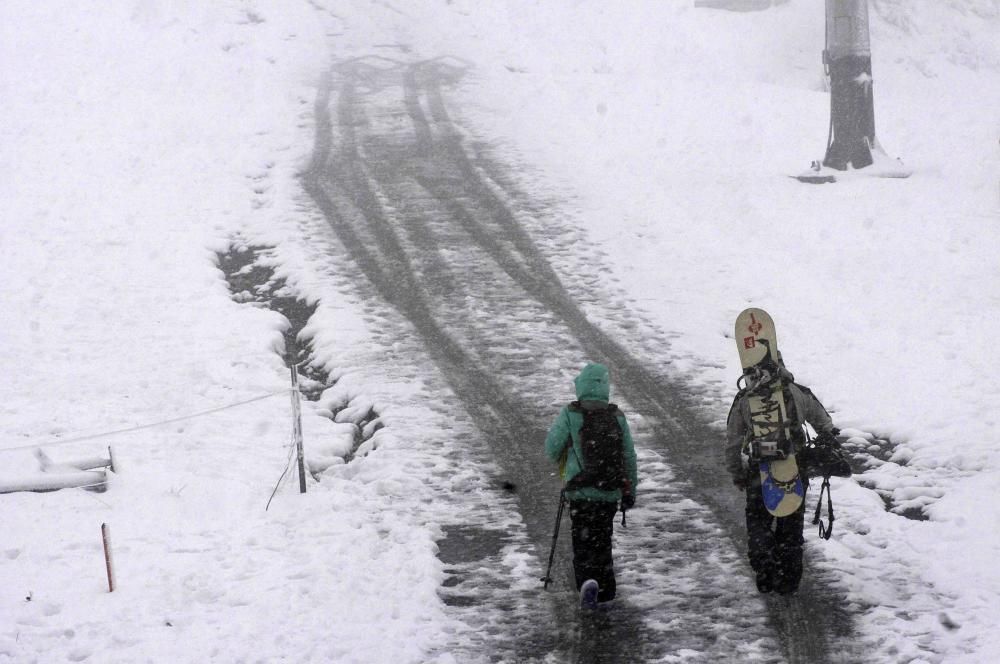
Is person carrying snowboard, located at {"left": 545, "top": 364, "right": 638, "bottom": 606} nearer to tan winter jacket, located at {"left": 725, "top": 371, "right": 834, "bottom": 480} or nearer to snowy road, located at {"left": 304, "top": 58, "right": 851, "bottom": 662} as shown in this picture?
snowy road, located at {"left": 304, "top": 58, "right": 851, "bottom": 662}

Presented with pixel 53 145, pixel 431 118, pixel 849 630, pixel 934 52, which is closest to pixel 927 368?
pixel 849 630

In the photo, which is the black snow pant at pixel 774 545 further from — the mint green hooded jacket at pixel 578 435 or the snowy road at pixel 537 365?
the mint green hooded jacket at pixel 578 435

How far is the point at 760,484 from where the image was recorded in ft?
26.1

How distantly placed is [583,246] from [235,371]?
588 centimetres

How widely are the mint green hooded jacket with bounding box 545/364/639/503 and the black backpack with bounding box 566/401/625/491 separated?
0.11ft

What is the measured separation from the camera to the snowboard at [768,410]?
780cm

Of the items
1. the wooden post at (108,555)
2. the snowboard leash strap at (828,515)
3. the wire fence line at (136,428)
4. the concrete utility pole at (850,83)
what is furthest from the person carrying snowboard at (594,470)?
the concrete utility pole at (850,83)

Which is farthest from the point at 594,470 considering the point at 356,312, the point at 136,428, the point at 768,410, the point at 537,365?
the point at 356,312

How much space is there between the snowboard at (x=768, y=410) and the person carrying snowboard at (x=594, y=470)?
0.95 metres

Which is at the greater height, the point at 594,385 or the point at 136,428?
A: the point at 594,385

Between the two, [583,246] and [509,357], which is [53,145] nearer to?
[583,246]

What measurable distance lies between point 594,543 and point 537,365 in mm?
4915

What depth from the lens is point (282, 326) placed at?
14.3m

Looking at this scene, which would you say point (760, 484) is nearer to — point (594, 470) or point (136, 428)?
point (594, 470)
